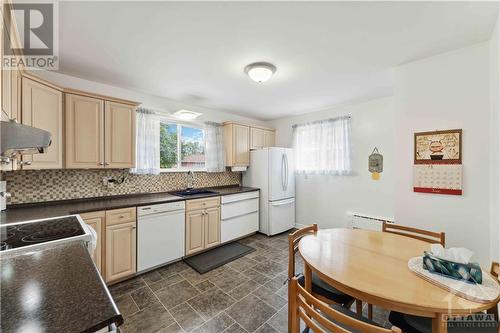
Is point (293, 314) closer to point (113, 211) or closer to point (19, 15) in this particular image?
point (113, 211)

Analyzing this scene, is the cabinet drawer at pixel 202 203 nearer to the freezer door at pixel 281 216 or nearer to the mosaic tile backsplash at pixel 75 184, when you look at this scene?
the mosaic tile backsplash at pixel 75 184

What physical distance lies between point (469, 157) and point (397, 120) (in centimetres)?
68

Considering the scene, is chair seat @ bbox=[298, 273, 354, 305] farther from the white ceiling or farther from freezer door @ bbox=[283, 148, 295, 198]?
freezer door @ bbox=[283, 148, 295, 198]

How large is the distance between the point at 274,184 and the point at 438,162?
7.80 feet

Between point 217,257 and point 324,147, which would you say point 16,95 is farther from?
point 324,147

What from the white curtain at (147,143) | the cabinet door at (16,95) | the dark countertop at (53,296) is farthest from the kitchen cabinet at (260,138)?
the dark countertop at (53,296)

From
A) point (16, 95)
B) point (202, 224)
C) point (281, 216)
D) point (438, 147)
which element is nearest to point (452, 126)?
point (438, 147)

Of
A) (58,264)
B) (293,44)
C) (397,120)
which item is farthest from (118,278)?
(397,120)

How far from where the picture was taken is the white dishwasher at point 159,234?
2.46 metres

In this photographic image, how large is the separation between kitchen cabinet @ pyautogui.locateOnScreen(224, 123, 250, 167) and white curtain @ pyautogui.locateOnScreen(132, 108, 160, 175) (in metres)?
1.27

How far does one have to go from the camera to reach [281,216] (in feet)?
13.1

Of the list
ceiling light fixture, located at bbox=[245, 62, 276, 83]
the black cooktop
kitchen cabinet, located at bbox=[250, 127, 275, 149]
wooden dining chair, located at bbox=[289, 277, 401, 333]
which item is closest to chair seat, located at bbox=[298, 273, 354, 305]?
wooden dining chair, located at bbox=[289, 277, 401, 333]

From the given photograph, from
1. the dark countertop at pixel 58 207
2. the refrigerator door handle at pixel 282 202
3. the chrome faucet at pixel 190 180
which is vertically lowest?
the refrigerator door handle at pixel 282 202

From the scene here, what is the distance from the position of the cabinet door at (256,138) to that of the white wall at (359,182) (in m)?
0.89
